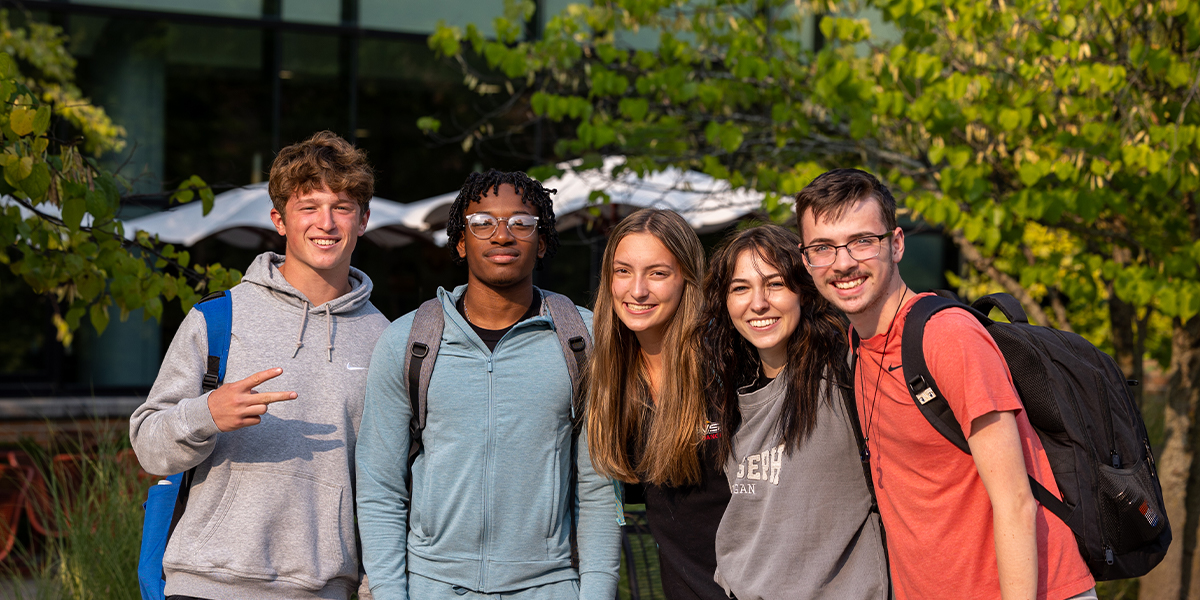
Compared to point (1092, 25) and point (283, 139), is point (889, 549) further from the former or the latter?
point (283, 139)

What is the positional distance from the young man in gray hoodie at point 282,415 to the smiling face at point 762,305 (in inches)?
44.3

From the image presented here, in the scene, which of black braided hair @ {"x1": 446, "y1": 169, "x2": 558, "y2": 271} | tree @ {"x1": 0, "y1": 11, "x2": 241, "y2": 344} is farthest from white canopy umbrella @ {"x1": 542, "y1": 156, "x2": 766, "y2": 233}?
black braided hair @ {"x1": 446, "y1": 169, "x2": 558, "y2": 271}

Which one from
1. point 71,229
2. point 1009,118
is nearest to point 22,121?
point 71,229

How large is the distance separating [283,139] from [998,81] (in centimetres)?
663

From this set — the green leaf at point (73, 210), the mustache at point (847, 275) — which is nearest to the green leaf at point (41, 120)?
the green leaf at point (73, 210)

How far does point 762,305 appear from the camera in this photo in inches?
106

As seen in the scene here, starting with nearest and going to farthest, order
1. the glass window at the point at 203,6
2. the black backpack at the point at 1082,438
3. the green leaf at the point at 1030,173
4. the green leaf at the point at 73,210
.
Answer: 1. the black backpack at the point at 1082,438
2. the green leaf at the point at 73,210
3. the green leaf at the point at 1030,173
4. the glass window at the point at 203,6

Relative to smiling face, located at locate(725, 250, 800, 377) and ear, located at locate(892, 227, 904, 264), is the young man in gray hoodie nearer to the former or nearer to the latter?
smiling face, located at locate(725, 250, 800, 377)

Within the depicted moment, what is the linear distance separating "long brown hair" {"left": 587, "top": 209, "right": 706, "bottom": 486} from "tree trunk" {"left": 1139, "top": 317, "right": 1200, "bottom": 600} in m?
4.09

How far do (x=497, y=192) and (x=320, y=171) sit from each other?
539mm

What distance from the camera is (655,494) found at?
285cm

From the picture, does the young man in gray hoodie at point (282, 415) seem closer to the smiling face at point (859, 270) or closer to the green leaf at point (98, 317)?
the green leaf at point (98, 317)

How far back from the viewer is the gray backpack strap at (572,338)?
2.76 meters

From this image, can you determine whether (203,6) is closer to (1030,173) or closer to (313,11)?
(313,11)
